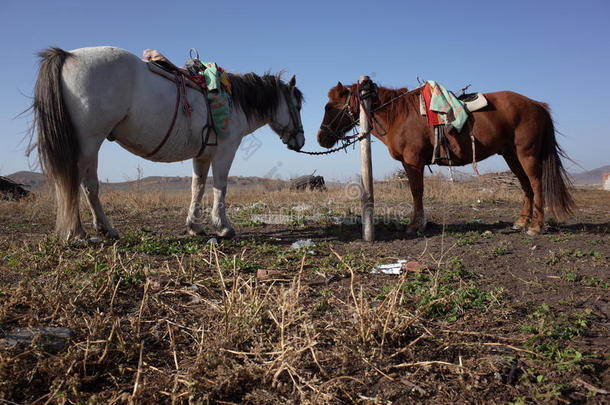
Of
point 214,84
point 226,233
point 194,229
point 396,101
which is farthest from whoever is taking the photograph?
point 396,101

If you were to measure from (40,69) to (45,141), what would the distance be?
73 centimetres

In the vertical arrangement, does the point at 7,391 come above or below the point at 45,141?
below

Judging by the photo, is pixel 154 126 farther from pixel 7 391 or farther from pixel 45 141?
pixel 7 391

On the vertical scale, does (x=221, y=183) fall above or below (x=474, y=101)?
below

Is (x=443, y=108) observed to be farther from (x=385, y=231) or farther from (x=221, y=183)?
(x=221, y=183)

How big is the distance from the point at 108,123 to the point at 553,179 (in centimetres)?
561

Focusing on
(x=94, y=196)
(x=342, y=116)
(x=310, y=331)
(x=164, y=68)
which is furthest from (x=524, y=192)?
(x=94, y=196)

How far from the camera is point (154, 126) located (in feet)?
15.2

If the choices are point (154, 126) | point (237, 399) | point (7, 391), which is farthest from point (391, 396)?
point (154, 126)

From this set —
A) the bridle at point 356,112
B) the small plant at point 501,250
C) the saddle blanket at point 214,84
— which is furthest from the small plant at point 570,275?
the saddle blanket at point 214,84

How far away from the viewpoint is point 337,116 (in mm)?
6375

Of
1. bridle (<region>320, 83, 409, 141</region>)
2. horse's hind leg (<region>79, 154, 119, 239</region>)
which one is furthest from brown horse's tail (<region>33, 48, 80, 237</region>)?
bridle (<region>320, 83, 409, 141</region>)

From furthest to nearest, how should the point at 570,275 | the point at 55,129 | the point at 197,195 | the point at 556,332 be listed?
1. the point at 197,195
2. the point at 55,129
3. the point at 570,275
4. the point at 556,332

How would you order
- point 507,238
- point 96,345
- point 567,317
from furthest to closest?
point 507,238
point 567,317
point 96,345
